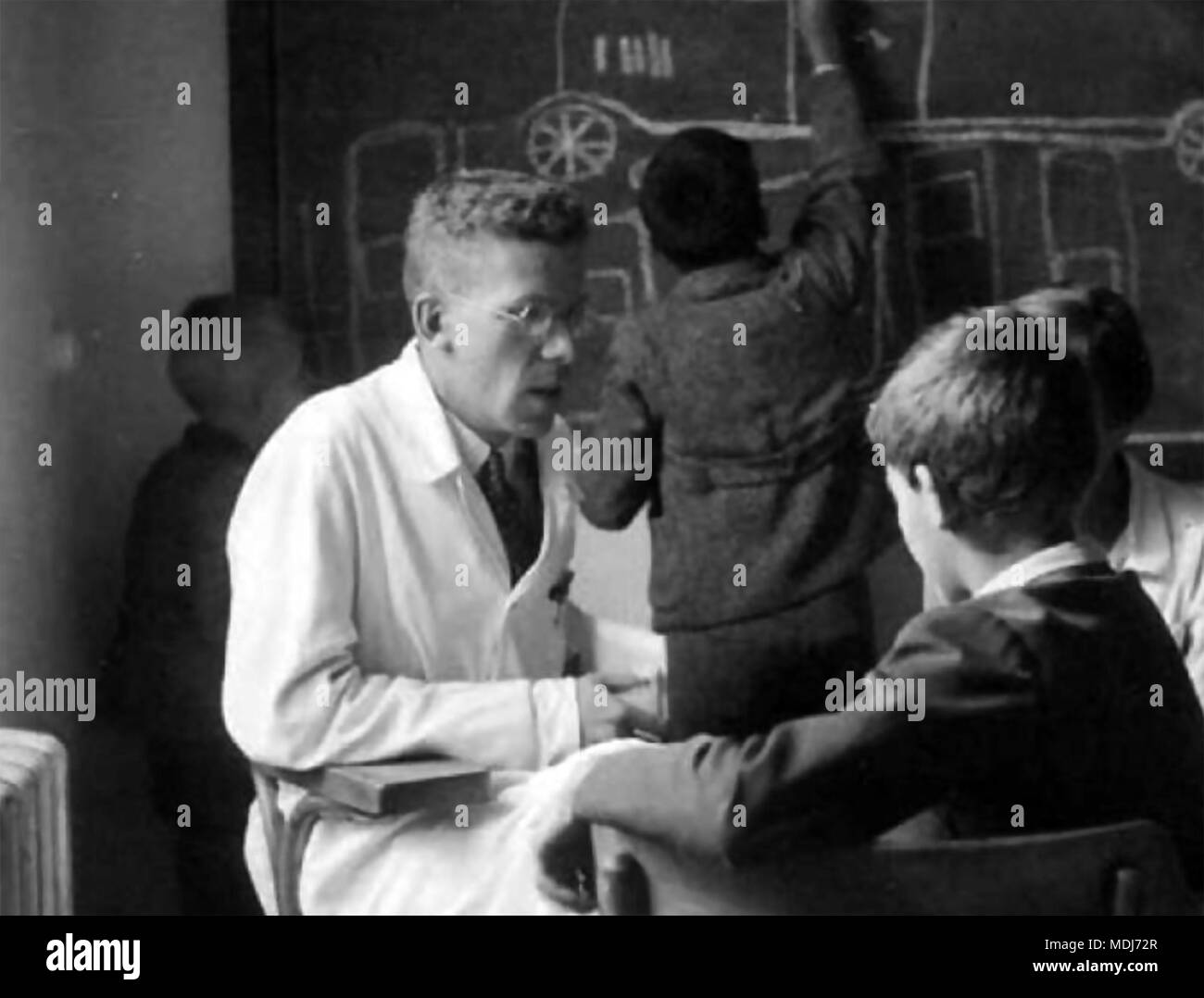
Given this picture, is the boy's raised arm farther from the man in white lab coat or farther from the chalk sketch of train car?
the man in white lab coat

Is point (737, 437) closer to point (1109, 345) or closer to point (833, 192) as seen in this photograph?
point (833, 192)

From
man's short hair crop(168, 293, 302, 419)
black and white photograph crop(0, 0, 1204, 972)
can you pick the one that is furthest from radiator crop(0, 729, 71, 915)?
man's short hair crop(168, 293, 302, 419)

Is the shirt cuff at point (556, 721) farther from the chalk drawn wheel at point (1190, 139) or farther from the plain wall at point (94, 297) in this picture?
the chalk drawn wheel at point (1190, 139)

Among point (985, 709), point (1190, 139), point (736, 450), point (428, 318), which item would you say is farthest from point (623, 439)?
point (1190, 139)

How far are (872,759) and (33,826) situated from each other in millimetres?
822

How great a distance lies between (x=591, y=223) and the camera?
87.4 inches

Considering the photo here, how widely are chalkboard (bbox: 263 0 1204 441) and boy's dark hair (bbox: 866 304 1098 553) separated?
78mm

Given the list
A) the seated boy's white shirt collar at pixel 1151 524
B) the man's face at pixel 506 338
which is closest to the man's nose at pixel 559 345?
the man's face at pixel 506 338

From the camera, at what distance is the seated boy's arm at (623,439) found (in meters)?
2.21

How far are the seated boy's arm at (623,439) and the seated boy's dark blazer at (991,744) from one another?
0.85 feet

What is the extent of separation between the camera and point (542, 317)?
2199mm

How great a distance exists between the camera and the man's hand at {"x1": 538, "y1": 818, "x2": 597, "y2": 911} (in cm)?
210

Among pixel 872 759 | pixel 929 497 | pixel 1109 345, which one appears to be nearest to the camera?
pixel 872 759
